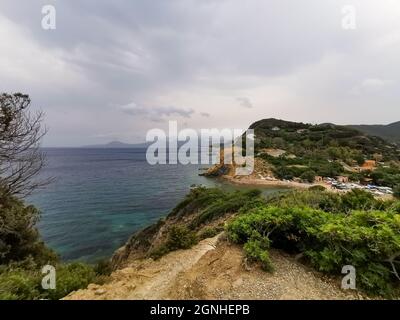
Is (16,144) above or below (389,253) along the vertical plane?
above

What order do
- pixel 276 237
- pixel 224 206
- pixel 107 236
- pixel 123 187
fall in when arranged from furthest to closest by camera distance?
pixel 123 187, pixel 107 236, pixel 224 206, pixel 276 237

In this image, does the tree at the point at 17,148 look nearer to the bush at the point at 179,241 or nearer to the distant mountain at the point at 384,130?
the bush at the point at 179,241

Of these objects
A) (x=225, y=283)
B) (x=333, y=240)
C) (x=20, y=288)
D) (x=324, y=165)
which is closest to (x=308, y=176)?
(x=324, y=165)

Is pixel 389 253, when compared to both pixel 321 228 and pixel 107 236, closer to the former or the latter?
pixel 321 228

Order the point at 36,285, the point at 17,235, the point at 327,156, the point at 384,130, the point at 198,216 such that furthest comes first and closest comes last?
the point at 384,130, the point at 327,156, the point at 198,216, the point at 17,235, the point at 36,285

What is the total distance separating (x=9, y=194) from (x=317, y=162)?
4623 cm

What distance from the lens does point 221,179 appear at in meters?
42.2

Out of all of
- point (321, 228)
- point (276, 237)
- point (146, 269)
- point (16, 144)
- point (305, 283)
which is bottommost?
point (146, 269)

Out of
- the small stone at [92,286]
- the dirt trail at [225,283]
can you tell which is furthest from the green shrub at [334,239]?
the small stone at [92,286]

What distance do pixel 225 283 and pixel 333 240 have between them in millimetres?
2515

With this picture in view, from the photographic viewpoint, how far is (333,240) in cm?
488

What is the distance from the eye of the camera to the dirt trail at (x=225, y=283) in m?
4.26

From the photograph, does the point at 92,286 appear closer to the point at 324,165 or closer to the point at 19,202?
the point at 19,202
